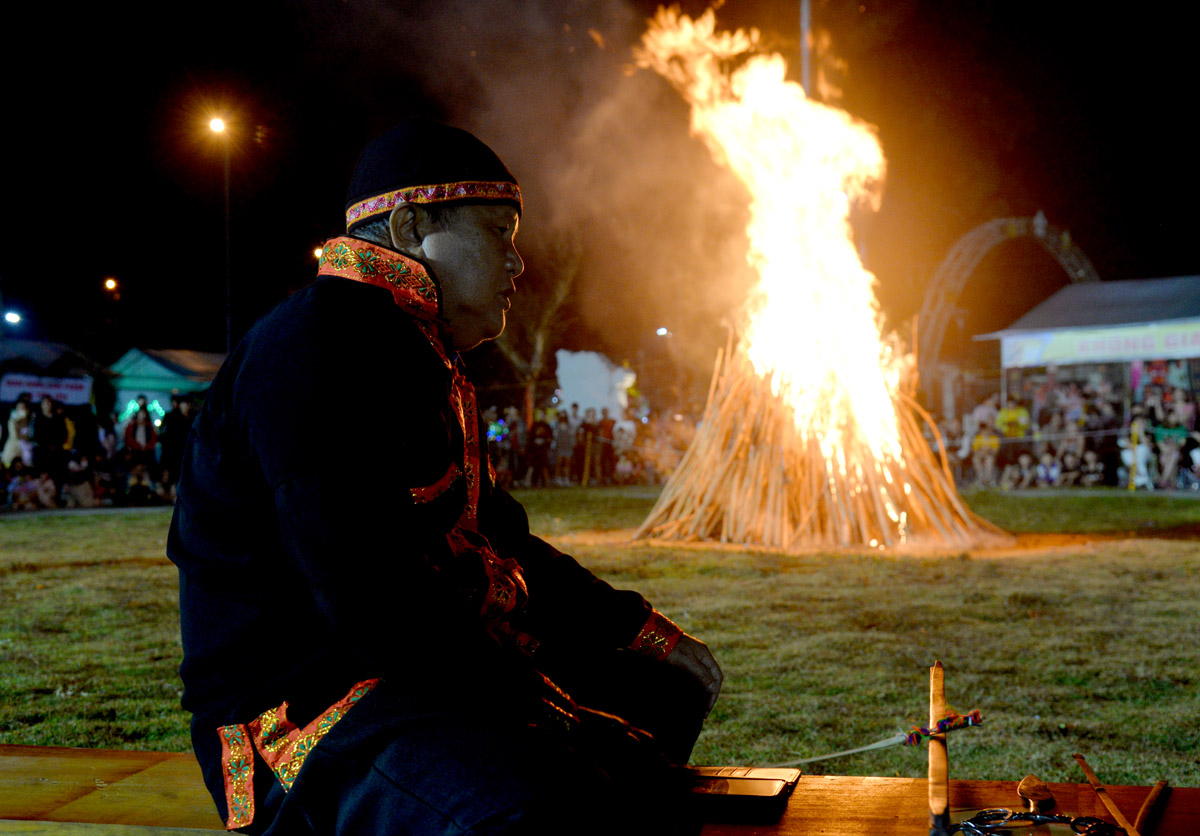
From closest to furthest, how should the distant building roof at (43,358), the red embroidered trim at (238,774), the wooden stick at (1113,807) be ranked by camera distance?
the red embroidered trim at (238,774)
the wooden stick at (1113,807)
the distant building roof at (43,358)

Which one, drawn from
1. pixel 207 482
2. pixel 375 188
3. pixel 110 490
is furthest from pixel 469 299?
pixel 110 490

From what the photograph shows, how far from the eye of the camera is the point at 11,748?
2459 mm

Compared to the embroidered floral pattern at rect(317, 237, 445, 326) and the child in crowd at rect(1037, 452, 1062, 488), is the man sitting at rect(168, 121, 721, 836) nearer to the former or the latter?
the embroidered floral pattern at rect(317, 237, 445, 326)

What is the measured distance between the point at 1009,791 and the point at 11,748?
7.62 ft

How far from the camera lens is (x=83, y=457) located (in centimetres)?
1480

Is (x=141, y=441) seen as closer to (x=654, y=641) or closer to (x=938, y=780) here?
(x=654, y=641)

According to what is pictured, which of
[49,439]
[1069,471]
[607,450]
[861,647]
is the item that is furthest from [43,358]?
[1069,471]

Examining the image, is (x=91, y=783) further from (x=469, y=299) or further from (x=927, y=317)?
(x=927, y=317)

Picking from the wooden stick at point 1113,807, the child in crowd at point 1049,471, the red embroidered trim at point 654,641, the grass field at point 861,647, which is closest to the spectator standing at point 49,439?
the grass field at point 861,647

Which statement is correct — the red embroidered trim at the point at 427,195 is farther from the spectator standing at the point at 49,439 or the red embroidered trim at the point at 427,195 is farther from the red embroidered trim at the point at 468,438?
the spectator standing at the point at 49,439

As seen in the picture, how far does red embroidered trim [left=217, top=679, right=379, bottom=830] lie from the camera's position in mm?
1507

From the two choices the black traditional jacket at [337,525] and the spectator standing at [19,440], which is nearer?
the black traditional jacket at [337,525]

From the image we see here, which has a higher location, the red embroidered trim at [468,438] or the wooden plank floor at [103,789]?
the red embroidered trim at [468,438]

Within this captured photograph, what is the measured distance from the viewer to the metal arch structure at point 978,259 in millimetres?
23703
